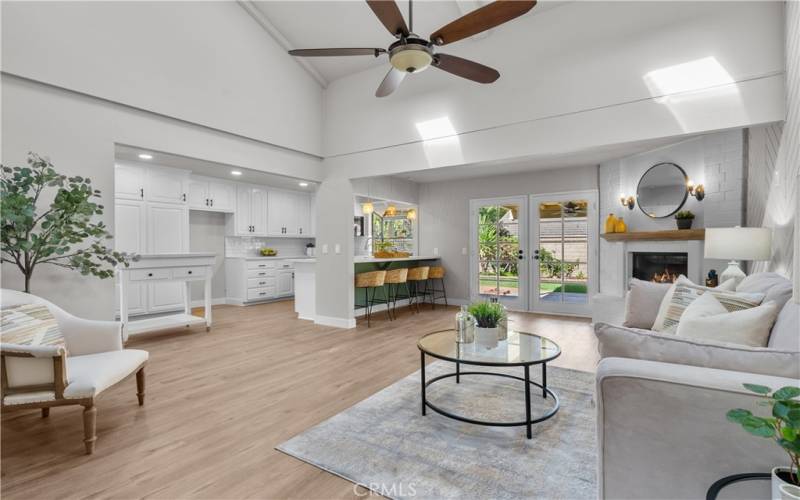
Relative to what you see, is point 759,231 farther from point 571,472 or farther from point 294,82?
point 294,82

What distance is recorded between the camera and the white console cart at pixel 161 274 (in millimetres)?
4523

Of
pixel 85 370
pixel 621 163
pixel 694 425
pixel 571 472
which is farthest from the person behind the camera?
pixel 621 163

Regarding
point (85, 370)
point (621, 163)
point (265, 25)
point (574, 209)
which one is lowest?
point (85, 370)

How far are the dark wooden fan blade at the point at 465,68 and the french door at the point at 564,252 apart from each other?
405 cm

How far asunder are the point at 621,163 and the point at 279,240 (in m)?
6.81

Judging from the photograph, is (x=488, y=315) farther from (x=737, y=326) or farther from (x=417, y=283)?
(x=417, y=283)

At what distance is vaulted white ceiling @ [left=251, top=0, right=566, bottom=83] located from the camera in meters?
4.16

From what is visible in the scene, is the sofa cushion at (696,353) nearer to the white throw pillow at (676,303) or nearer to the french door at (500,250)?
the white throw pillow at (676,303)

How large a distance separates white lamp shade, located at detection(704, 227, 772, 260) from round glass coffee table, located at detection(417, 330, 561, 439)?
6.15 ft

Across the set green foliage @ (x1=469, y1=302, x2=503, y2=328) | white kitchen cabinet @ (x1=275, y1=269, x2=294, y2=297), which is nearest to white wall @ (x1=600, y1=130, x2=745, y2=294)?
green foliage @ (x1=469, y1=302, x2=503, y2=328)

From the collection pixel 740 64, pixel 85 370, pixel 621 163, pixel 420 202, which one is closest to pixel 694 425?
pixel 85 370

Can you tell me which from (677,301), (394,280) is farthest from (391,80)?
(394,280)

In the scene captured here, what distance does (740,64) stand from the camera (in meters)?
3.17

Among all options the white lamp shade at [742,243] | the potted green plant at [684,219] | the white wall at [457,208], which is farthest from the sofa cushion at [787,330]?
the white wall at [457,208]
